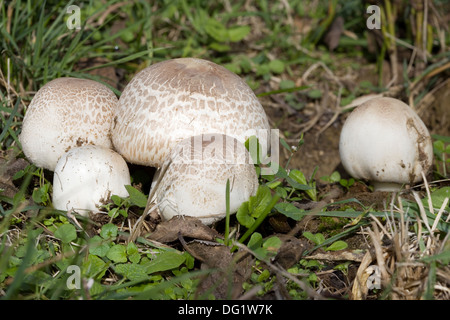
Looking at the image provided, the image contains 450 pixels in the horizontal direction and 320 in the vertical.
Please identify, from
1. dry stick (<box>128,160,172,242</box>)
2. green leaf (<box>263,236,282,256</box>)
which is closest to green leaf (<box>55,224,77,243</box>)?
dry stick (<box>128,160,172,242</box>)

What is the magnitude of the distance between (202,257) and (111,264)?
44cm

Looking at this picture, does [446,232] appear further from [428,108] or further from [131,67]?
[131,67]

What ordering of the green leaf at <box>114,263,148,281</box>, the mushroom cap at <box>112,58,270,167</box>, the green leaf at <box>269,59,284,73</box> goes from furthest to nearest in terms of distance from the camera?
1. the green leaf at <box>269,59,284,73</box>
2. the mushroom cap at <box>112,58,270,167</box>
3. the green leaf at <box>114,263,148,281</box>

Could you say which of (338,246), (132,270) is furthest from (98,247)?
(338,246)

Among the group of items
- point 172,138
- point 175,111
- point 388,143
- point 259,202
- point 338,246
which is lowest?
point 338,246

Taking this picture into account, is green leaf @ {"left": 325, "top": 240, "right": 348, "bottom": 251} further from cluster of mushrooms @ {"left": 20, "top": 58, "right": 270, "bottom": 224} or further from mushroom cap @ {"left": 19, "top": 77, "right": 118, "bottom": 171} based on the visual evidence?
mushroom cap @ {"left": 19, "top": 77, "right": 118, "bottom": 171}

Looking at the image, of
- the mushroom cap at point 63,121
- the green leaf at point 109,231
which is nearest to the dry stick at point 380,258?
the green leaf at point 109,231

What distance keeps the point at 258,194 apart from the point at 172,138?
0.55m

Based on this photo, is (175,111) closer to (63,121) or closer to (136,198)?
(136,198)

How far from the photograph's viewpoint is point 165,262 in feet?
7.24

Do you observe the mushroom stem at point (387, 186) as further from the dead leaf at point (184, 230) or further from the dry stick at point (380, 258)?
the dead leaf at point (184, 230)

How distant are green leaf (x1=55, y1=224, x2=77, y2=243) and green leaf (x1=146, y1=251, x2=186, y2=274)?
1.37ft

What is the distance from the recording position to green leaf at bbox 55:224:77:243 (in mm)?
2299
